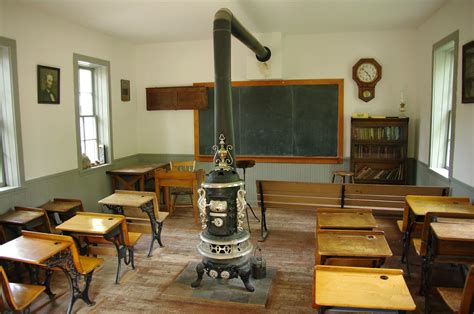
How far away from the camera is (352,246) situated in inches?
106

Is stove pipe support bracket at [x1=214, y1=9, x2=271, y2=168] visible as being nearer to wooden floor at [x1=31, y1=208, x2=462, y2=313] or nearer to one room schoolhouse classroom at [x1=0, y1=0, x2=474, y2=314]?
one room schoolhouse classroom at [x1=0, y1=0, x2=474, y2=314]

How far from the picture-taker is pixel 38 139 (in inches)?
175

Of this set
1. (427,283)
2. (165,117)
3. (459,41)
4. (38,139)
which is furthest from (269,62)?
(427,283)

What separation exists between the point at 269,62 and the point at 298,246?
3.03 metres

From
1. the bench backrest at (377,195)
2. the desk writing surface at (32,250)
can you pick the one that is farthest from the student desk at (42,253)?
the bench backrest at (377,195)

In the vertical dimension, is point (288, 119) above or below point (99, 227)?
above

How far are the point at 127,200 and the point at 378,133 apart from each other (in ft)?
12.9

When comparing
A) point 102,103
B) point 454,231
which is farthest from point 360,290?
point 102,103

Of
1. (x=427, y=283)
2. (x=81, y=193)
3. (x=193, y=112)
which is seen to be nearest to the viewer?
(x=427, y=283)

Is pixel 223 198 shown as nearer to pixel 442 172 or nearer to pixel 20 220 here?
pixel 20 220

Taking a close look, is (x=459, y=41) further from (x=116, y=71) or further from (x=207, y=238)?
(x=116, y=71)

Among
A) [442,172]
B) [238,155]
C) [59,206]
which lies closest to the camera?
[59,206]

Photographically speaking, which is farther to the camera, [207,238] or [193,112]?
[193,112]

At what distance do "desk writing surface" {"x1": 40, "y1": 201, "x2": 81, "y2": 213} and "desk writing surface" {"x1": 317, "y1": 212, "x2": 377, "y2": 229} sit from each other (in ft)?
9.09
